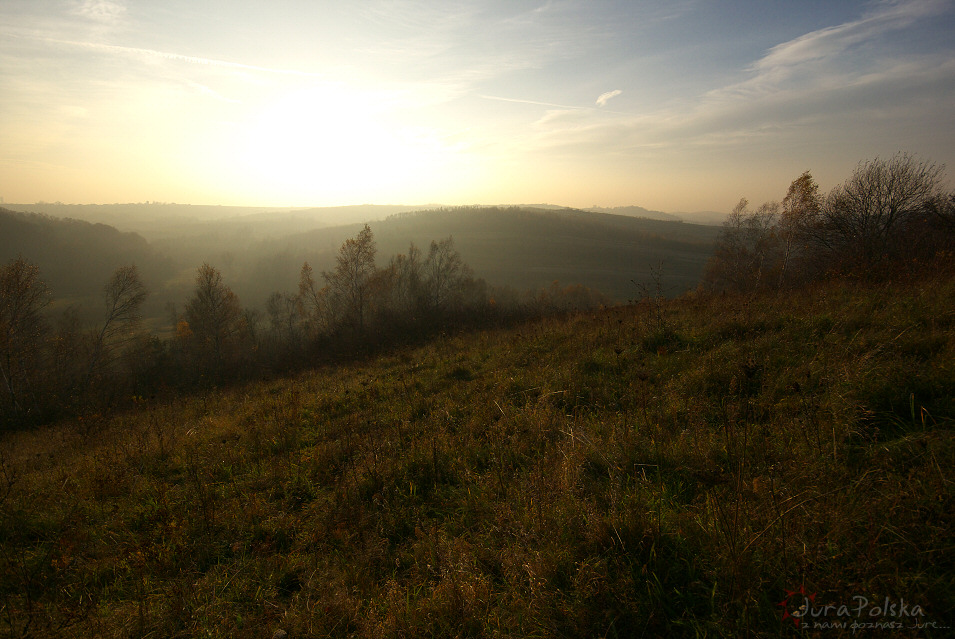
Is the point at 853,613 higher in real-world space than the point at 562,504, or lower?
higher

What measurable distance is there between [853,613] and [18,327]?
123ft

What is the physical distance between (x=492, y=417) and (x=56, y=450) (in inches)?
372

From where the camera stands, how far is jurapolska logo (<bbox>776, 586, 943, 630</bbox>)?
1.56 meters

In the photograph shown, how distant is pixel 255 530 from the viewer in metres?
3.80

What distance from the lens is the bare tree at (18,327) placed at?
22.4 meters

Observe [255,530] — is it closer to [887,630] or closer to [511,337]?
[887,630]

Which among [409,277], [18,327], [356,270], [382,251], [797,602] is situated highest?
[382,251]

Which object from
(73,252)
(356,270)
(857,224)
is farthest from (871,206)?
(73,252)

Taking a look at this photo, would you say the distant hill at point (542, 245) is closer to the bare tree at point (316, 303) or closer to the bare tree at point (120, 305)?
the bare tree at point (316, 303)

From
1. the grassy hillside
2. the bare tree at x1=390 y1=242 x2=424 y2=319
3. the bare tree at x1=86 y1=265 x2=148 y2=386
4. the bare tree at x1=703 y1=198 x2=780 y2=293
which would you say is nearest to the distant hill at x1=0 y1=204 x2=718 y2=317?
the bare tree at x1=703 y1=198 x2=780 y2=293

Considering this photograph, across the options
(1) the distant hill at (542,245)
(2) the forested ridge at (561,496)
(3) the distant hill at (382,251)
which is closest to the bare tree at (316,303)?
(3) the distant hill at (382,251)

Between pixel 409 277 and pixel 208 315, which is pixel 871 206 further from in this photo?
pixel 208 315

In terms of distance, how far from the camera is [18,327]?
23.8 metres

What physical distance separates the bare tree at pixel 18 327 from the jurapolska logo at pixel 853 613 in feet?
111
